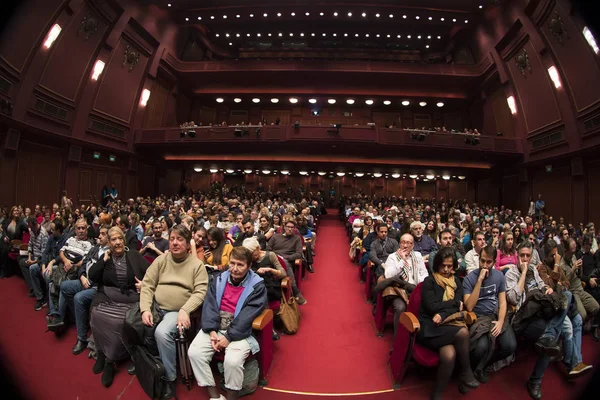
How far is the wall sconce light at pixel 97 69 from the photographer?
1113cm

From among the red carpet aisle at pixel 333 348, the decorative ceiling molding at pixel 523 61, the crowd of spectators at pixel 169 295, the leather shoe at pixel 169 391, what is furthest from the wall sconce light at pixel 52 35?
the decorative ceiling molding at pixel 523 61

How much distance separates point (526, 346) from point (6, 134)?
1380cm

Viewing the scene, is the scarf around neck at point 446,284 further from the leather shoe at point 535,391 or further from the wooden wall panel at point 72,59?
the wooden wall panel at point 72,59

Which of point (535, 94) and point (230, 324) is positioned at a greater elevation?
point (535, 94)

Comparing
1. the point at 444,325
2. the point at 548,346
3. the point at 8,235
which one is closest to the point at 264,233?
the point at 444,325

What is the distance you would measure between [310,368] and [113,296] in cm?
216

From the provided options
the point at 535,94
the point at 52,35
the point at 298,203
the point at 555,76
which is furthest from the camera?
the point at 298,203

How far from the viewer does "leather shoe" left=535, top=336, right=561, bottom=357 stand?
2.30 m

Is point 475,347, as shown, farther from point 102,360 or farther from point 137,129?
point 137,129

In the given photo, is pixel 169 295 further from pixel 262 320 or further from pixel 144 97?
pixel 144 97

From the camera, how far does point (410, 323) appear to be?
226 cm

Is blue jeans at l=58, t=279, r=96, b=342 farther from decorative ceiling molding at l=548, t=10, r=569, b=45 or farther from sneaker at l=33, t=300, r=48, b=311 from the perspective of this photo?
decorative ceiling molding at l=548, t=10, r=569, b=45

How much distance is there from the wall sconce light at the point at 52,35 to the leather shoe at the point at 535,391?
47.7 ft

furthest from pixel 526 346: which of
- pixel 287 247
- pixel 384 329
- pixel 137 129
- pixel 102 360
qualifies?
pixel 137 129
